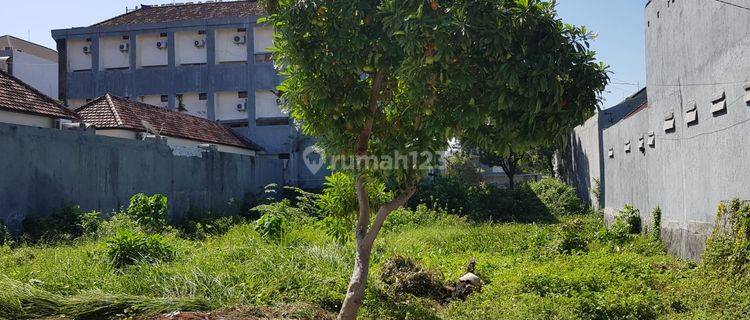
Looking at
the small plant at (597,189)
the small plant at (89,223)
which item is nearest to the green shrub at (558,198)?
the small plant at (597,189)

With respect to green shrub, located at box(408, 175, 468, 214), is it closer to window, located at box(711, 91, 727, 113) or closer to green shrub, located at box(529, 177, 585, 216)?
green shrub, located at box(529, 177, 585, 216)

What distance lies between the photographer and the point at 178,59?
91.8ft

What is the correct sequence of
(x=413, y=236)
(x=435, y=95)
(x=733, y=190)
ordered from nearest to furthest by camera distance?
(x=435, y=95) → (x=733, y=190) → (x=413, y=236)

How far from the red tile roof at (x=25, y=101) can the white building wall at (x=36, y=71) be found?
1495cm

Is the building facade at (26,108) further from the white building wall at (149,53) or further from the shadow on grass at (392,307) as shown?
the white building wall at (149,53)

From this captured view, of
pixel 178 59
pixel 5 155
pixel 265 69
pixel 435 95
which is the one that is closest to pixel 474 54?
pixel 435 95

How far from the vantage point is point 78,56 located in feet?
93.6

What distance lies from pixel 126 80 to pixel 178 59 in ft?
8.12

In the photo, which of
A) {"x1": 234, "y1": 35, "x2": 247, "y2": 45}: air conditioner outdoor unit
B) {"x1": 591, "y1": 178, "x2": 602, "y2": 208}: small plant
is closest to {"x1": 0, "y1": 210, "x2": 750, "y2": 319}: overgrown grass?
{"x1": 591, "y1": 178, "x2": 602, "y2": 208}: small plant

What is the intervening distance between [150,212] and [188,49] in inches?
658

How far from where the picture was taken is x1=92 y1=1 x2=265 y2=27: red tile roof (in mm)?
28453

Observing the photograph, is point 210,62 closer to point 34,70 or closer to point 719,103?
point 34,70

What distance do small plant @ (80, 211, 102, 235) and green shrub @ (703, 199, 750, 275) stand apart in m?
9.64

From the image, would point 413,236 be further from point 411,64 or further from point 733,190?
point 411,64
